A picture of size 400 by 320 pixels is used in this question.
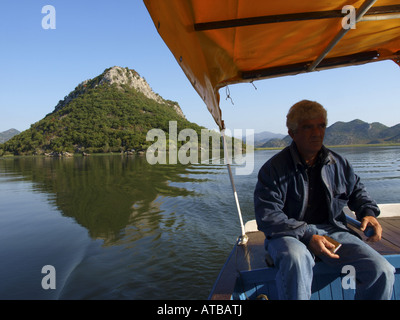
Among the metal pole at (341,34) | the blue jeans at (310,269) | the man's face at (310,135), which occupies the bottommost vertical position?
the blue jeans at (310,269)

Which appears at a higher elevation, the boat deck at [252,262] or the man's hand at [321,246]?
the man's hand at [321,246]

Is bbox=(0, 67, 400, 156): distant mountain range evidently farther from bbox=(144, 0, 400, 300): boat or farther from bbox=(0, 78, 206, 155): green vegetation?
bbox=(144, 0, 400, 300): boat

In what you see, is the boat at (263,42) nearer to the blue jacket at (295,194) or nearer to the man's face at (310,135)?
the blue jacket at (295,194)

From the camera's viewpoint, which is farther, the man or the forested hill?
the forested hill

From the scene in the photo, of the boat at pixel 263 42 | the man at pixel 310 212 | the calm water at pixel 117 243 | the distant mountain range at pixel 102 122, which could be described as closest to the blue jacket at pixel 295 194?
the man at pixel 310 212

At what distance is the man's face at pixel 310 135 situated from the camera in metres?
2.13

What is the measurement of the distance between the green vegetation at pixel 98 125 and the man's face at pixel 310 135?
3262 inches

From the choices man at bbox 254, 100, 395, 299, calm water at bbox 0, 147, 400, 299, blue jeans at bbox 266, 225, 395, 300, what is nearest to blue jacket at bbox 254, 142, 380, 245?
man at bbox 254, 100, 395, 299

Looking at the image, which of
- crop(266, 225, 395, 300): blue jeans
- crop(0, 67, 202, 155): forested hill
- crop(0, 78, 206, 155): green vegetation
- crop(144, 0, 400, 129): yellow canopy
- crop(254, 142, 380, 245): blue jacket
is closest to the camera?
crop(266, 225, 395, 300): blue jeans

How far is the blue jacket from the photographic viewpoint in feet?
6.44

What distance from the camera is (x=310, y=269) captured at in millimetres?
1813

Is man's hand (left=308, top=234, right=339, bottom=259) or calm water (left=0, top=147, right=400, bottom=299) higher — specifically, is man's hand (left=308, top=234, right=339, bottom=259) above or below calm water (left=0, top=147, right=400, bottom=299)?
above

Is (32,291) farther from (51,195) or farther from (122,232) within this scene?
(51,195)

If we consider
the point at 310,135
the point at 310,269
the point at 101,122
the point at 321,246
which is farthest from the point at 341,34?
the point at 101,122
